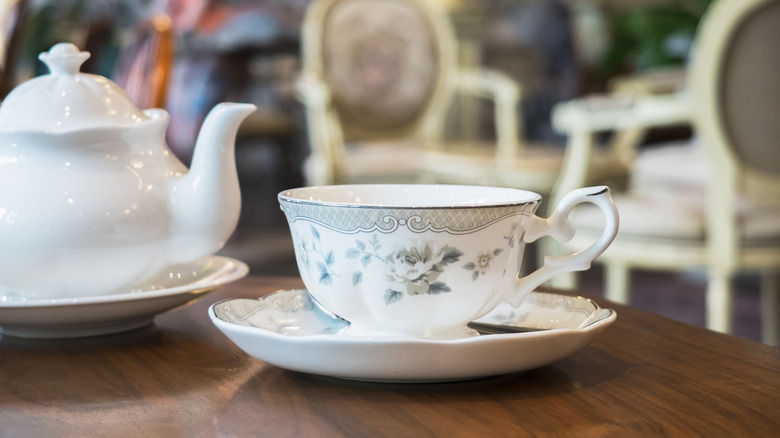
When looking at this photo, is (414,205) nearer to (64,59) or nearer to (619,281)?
(64,59)

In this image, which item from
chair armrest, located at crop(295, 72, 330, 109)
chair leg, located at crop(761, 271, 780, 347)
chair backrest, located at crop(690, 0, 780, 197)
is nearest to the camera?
chair backrest, located at crop(690, 0, 780, 197)

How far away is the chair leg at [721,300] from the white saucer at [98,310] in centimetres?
121

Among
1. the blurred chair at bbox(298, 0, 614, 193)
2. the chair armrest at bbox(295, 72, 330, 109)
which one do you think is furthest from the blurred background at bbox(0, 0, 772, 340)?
the chair armrest at bbox(295, 72, 330, 109)

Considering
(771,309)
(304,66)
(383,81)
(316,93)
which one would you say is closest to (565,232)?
(771,309)

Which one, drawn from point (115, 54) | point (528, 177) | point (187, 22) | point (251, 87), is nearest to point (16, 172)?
point (528, 177)

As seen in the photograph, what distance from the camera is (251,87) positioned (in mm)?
4895

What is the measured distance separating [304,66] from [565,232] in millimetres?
3858

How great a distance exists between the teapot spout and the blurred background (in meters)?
1.99

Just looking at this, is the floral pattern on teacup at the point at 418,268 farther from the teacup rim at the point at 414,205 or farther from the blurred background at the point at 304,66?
the blurred background at the point at 304,66

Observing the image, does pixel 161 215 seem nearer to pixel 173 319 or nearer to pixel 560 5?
pixel 173 319

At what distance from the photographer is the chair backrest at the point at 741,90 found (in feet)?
5.07

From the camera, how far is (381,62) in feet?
9.32

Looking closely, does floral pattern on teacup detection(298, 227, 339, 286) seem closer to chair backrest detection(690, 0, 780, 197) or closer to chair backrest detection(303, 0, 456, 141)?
chair backrest detection(690, 0, 780, 197)

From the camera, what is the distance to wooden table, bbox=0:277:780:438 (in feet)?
1.35
